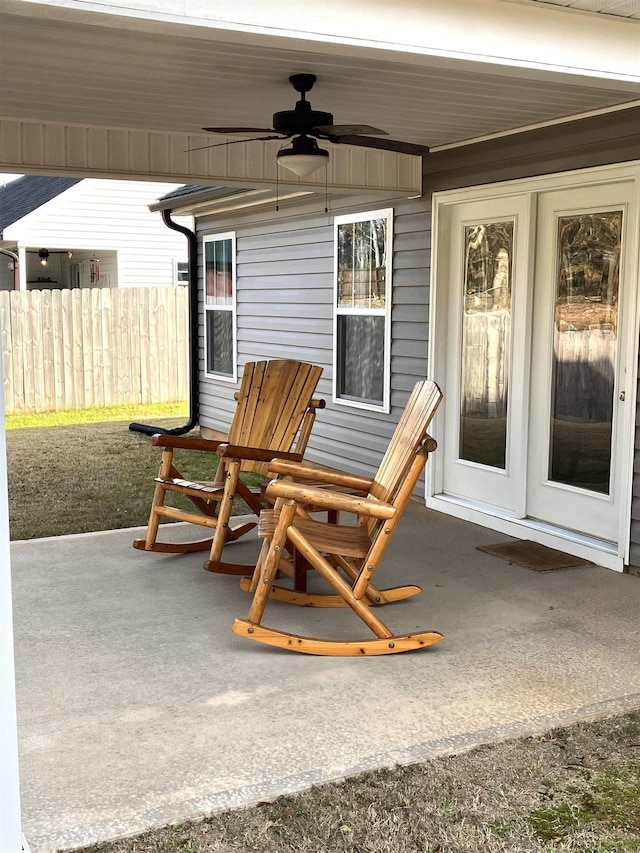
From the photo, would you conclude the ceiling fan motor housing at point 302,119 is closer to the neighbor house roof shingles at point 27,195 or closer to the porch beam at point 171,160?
the porch beam at point 171,160

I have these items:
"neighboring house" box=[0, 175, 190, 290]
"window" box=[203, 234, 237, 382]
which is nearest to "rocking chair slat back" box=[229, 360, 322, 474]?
"window" box=[203, 234, 237, 382]

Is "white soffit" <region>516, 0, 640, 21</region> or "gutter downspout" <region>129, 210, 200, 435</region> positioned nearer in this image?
"white soffit" <region>516, 0, 640, 21</region>

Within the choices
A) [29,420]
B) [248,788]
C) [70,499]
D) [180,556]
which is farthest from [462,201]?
[29,420]

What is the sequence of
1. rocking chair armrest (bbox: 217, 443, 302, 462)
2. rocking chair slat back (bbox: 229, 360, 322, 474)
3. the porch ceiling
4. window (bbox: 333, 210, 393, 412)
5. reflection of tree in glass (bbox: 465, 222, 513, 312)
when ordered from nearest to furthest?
the porch ceiling < rocking chair armrest (bbox: 217, 443, 302, 462) < rocking chair slat back (bbox: 229, 360, 322, 474) < reflection of tree in glass (bbox: 465, 222, 513, 312) < window (bbox: 333, 210, 393, 412)

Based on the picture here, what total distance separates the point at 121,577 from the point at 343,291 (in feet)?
11.3

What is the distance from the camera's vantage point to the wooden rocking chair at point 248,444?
179 inches

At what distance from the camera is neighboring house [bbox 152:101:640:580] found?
4645mm

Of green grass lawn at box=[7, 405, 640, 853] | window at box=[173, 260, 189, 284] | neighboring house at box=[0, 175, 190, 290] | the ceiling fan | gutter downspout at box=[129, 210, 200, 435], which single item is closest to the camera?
green grass lawn at box=[7, 405, 640, 853]

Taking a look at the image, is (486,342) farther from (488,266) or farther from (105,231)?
(105,231)

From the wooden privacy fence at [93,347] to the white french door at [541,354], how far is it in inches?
277

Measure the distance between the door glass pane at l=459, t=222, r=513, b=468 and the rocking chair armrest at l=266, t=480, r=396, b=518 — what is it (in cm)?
221

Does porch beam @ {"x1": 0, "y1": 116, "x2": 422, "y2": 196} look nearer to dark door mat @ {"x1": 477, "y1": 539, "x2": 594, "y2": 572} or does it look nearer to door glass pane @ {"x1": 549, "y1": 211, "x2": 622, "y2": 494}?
door glass pane @ {"x1": 549, "y1": 211, "x2": 622, "y2": 494}

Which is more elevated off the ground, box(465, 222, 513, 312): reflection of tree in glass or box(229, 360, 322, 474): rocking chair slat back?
box(465, 222, 513, 312): reflection of tree in glass

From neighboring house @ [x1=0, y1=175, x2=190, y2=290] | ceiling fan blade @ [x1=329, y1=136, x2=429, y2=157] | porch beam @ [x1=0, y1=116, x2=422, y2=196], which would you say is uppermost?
neighboring house @ [x1=0, y1=175, x2=190, y2=290]
